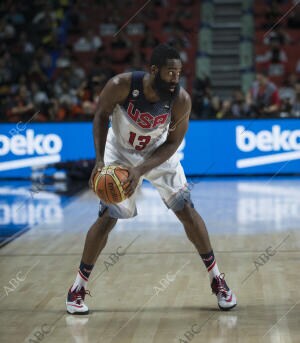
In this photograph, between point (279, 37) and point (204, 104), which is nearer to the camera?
point (204, 104)

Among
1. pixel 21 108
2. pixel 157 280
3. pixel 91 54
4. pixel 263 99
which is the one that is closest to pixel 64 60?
pixel 91 54

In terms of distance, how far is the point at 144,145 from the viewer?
18.8 feet

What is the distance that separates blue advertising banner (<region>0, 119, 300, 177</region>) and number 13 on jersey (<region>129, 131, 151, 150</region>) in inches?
325

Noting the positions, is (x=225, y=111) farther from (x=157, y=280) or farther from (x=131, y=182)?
(x=131, y=182)

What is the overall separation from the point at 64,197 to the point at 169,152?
676 cm

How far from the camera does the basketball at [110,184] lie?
5.31 metres

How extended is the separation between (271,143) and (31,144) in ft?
13.8

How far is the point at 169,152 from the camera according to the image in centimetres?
560

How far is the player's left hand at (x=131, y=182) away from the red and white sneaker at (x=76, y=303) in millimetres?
854

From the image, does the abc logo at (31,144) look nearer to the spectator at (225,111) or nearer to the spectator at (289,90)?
the spectator at (225,111)

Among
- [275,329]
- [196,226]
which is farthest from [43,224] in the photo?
[275,329]

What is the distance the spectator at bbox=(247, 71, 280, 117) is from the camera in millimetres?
14297

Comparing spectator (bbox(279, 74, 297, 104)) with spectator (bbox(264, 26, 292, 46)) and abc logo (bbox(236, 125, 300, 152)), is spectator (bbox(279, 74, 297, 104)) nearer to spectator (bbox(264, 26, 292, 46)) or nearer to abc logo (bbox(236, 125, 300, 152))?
abc logo (bbox(236, 125, 300, 152))

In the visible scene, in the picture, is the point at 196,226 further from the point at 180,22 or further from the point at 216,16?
the point at 216,16
